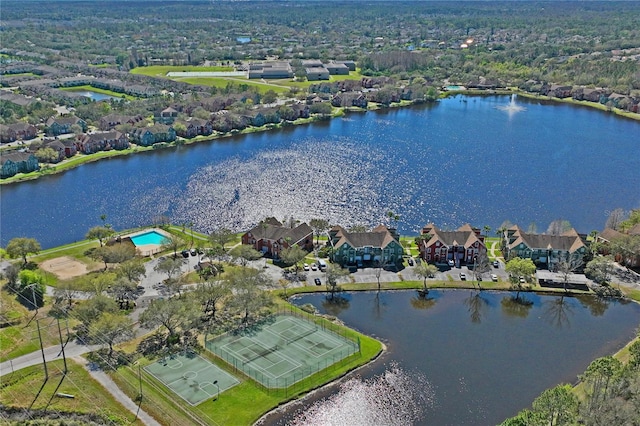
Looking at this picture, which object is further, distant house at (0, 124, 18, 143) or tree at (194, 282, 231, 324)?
distant house at (0, 124, 18, 143)

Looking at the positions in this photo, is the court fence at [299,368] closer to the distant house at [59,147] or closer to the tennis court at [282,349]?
the tennis court at [282,349]

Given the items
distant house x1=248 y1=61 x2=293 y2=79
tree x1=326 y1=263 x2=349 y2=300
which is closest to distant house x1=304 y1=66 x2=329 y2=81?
distant house x1=248 y1=61 x2=293 y2=79

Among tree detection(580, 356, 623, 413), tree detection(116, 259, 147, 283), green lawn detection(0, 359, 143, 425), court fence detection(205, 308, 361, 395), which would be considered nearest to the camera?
tree detection(580, 356, 623, 413)

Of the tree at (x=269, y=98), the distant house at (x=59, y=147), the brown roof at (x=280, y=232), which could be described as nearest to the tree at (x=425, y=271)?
the brown roof at (x=280, y=232)

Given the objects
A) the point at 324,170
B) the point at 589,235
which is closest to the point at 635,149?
the point at 589,235

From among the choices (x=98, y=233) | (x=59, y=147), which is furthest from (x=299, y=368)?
(x=59, y=147)

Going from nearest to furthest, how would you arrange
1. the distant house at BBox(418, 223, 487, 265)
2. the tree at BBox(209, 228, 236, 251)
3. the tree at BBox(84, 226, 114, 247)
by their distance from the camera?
the distant house at BBox(418, 223, 487, 265), the tree at BBox(209, 228, 236, 251), the tree at BBox(84, 226, 114, 247)

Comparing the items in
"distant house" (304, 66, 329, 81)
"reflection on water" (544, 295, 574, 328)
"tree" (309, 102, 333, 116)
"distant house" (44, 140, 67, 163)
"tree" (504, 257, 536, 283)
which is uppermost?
"distant house" (304, 66, 329, 81)

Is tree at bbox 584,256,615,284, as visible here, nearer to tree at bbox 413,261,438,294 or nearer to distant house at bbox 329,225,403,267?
tree at bbox 413,261,438,294
